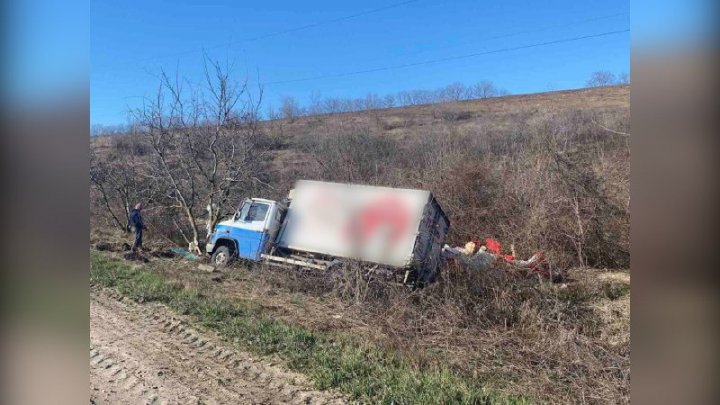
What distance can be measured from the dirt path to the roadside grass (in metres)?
0.24

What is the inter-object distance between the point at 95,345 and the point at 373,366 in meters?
3.45

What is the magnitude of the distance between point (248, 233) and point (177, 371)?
7.02 metres

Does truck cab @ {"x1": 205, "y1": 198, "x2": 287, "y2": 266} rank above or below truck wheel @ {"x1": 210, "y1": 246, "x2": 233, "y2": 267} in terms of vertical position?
above

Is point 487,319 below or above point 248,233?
below

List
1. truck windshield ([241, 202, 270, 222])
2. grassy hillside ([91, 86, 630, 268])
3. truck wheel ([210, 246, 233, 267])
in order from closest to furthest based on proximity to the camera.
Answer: grassy hillside ([91, 86, 630, 268])
truck windshield ([241, 202, 270, 222])
truck wheel ([210, 246, 233, 267])

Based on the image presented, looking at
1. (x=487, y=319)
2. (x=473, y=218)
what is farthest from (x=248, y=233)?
(x=487, y=319)

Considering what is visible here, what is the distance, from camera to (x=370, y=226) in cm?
1009

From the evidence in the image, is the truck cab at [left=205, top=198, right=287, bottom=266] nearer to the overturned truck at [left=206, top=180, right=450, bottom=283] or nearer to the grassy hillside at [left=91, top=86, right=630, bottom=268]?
the overturned truck at [left=206, top=180, right=450, bottom=283]

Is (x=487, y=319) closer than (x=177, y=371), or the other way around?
(x=177, y=371)

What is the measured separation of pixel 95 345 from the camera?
586 centimetres

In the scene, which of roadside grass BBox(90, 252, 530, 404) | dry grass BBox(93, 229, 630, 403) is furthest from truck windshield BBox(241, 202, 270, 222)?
roadside grass BBox(90, 252, 530, 404)

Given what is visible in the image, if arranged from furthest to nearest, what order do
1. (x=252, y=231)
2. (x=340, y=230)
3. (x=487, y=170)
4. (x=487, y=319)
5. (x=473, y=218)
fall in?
(x=487, y=170)
(x=473, y=218)
(x=252, y=231)
(x=340, y=230)
(x=487, y=319)

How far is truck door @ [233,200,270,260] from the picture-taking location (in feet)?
39.1

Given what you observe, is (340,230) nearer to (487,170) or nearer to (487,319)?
(487,319)
